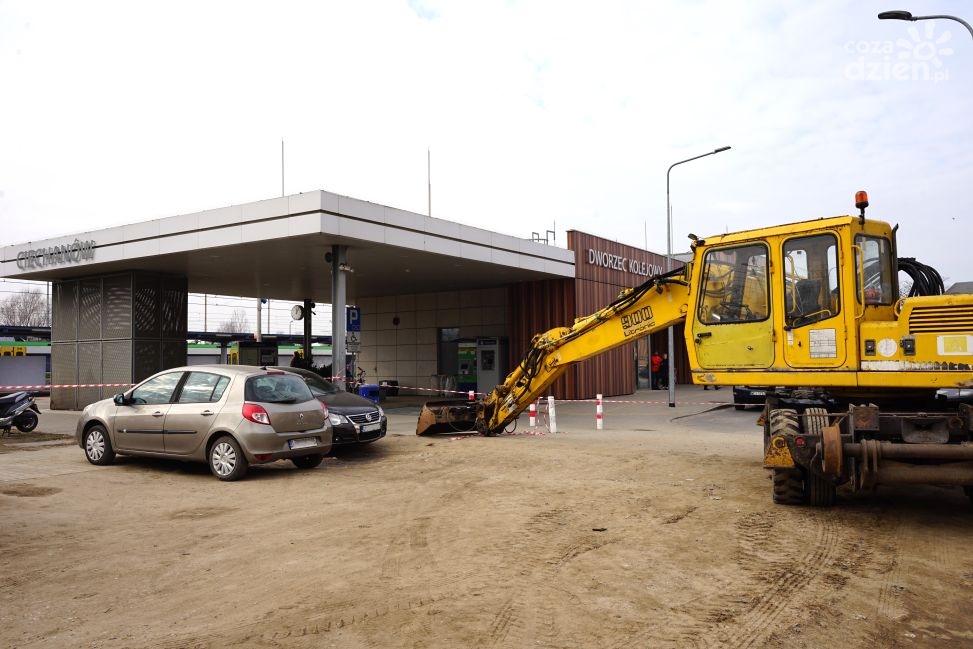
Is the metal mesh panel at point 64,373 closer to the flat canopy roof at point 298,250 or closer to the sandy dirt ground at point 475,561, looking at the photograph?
the flat canopy roof at point 298,250

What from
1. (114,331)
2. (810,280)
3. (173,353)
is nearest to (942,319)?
(810,280)

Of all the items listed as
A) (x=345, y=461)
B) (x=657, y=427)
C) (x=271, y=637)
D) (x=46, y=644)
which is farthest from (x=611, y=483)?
(x=657, y=427)

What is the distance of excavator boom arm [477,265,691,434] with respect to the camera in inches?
384

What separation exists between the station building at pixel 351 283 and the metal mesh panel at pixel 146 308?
36 mm

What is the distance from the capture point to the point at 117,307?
22.3m

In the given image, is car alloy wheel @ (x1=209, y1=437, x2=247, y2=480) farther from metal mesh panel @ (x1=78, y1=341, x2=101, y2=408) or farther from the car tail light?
metal mesh panel @ (x1=78, y1=341, x2=101, y2=408)

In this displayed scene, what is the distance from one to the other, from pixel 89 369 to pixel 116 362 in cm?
152

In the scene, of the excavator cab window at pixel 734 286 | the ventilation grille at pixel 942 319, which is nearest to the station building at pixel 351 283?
the excavator cab window at pixel 734 286

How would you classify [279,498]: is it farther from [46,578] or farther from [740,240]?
[740,240]

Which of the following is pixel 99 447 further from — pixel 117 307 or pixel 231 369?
pixel 117 307

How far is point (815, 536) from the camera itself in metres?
6.26

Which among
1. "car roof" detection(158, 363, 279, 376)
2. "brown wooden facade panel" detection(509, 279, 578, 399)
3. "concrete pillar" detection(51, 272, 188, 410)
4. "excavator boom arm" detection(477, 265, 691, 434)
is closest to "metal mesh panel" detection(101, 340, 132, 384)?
"concrete pillar" detection(51, 272, 188, 410)

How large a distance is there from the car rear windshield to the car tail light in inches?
6.4

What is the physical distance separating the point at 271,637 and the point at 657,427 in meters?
13.4
